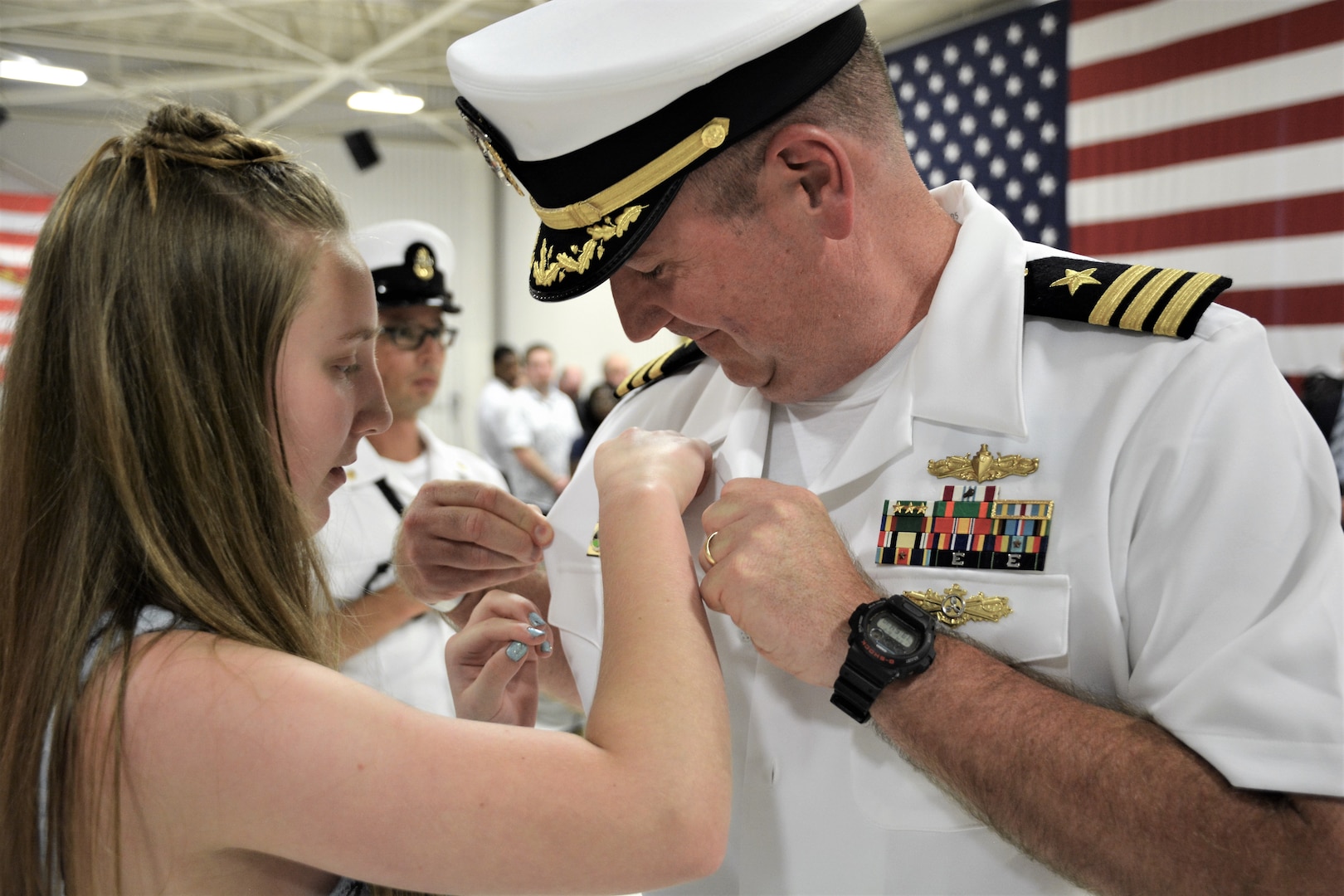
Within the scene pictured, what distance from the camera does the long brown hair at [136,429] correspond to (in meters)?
1.00

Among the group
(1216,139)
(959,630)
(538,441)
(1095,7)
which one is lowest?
(538,441)

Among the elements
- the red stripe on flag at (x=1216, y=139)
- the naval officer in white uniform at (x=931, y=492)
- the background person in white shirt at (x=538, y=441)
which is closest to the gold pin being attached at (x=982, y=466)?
the naval officer in white uniform at (x=931, y=492)

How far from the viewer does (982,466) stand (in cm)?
128

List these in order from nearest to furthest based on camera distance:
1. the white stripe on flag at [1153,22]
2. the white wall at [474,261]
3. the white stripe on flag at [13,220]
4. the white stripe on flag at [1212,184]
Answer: the white stripe on flag at [1212,184], the white stripe on flag at [1153,22], the white stripe on flag at [13,220], the white wall at [474,261]

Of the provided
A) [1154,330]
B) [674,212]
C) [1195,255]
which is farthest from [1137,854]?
[1195,255]

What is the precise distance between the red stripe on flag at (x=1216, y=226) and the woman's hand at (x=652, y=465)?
16.1ft

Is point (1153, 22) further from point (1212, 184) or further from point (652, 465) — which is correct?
point (652, 465)

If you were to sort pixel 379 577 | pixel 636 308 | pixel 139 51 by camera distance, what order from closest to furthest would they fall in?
pixel 636 308 < pixel 379 577 < pixel 139 51

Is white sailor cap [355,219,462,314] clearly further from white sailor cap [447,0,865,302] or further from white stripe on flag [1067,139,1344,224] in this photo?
white stripe on flag [1067,139,1344,224]

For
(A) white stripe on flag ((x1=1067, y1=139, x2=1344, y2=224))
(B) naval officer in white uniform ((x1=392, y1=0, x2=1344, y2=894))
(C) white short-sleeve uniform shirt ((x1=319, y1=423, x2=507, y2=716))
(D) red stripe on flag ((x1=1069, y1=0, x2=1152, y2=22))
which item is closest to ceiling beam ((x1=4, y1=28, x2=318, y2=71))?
(D) red stripe on flag ((x1=1069, y1=0, x2=1152, y2=22))

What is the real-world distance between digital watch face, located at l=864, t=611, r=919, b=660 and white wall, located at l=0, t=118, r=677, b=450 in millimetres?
12136

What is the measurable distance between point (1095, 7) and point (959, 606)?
5.60 m

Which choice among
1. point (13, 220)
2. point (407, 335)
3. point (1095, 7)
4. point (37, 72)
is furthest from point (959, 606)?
point (37, 72)

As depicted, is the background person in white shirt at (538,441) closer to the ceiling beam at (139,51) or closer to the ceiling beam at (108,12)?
the ceiling beam at (108,12)
